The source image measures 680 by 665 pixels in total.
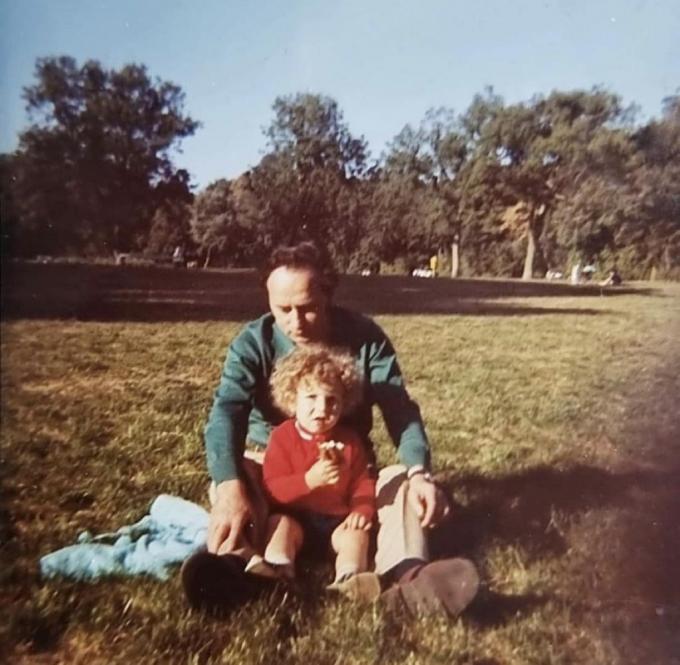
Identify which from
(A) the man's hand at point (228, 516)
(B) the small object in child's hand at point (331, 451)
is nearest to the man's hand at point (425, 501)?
(B) the small object in child's hand at point (331, 451)

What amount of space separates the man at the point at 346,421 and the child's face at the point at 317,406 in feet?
0.11

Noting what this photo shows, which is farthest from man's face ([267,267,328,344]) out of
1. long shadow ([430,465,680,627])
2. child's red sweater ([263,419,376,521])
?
long shadow ([430,465,680,627])

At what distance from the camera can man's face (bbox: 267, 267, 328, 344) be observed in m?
1.26

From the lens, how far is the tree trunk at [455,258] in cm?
137

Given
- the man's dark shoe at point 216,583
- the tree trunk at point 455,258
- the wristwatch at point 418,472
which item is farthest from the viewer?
the tree trunk at point 455,258

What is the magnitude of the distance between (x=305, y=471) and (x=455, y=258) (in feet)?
1.46

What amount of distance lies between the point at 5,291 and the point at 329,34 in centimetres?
68

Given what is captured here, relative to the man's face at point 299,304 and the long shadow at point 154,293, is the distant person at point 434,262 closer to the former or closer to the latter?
the long shadow at point 154,293

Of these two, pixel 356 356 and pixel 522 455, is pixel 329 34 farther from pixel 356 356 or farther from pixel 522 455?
pixel 522 455

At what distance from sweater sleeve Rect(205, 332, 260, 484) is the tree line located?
153 millimetres

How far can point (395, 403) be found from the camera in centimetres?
129

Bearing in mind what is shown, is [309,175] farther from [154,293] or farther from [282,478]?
[282,478]

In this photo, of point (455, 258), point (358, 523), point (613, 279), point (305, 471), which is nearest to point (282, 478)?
point (305, 471)

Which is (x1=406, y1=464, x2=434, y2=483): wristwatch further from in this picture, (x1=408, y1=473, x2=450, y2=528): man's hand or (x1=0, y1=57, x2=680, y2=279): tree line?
(x1=0, y1=57, x2=680, y2=279): tree line
